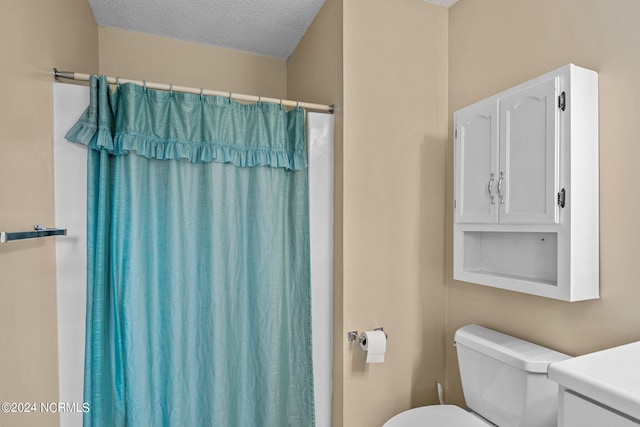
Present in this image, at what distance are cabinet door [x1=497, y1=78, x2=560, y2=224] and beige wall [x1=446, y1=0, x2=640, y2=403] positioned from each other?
0.64ft

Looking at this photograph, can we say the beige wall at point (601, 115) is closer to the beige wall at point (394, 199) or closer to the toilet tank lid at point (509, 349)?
the toilet tank lid at point (509, 349)

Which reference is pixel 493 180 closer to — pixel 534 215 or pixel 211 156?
pixel 534 215

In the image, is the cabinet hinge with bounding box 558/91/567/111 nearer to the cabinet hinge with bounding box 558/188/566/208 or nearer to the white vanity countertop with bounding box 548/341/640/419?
the cabinet hinge with bounding box 558/188/566/208

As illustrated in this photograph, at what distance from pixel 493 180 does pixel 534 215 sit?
0.73ft

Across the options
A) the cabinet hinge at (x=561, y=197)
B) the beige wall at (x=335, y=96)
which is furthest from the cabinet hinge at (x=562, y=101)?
the beige wall at (x=335, y=96)

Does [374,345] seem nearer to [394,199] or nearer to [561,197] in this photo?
[394,199]

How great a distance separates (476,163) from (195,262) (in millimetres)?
1291

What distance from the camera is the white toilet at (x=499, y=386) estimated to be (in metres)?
1.21

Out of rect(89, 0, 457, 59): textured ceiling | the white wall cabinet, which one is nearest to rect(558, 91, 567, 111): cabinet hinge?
the white wall cabinet

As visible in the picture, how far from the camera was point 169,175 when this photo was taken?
4.87 feet

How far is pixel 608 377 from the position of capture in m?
0.79

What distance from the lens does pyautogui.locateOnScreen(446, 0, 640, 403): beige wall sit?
1.12 m

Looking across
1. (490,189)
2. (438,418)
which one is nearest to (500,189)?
(490,189)

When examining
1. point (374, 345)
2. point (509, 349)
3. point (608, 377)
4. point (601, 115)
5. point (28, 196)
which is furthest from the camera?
point (374, 345)
